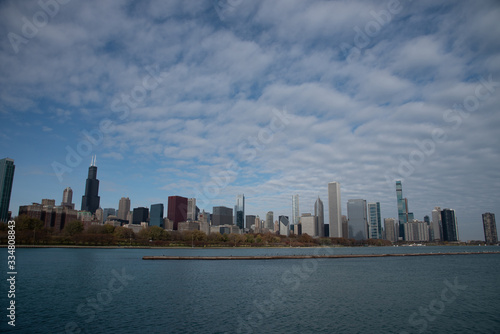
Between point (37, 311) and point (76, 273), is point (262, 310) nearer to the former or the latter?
point (37, 311)

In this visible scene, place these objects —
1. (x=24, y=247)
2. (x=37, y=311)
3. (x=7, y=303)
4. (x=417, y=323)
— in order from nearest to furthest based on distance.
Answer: (x=417, y=323) < (x=37, y=311) < (x=7, y=303) < (x=24, y=247)

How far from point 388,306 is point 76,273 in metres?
62.7

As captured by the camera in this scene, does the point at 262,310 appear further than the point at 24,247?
No

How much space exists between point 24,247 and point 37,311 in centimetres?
16077

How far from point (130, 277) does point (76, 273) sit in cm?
1248

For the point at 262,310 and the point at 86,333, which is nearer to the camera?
the point at 86,333

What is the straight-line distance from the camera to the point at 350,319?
119 ft

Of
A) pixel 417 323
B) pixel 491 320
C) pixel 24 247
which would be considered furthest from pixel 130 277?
pixel 24 247

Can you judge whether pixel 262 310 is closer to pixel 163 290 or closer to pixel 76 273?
pixel 163 290

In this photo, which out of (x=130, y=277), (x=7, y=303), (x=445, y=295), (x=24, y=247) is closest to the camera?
(x=7, y=303)

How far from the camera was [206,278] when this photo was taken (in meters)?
71.2

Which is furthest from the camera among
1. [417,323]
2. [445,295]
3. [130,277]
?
[130,277]

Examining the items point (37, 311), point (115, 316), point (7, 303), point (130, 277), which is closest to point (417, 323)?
point (115, 316)

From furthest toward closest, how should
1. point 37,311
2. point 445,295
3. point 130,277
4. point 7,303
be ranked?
point 130,277 < point 445,295 < point 7,303 < point 37,311
